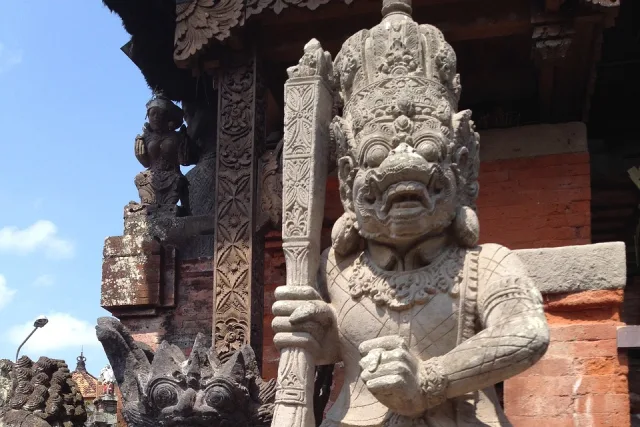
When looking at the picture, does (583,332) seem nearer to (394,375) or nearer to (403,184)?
(403,184)

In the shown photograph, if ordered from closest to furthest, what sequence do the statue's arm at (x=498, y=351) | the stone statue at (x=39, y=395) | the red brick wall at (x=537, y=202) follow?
the statue's arm at (x=498, y=351), the stone statue at (x=39, y=395), the red brick wall at (x=537, y=202)

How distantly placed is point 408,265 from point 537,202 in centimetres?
390

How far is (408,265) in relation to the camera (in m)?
3.96

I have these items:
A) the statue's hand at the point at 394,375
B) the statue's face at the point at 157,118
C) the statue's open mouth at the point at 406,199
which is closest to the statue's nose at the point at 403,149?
the statue's open mouth at the point at 406,199

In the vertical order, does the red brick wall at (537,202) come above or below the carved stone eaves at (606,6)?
below

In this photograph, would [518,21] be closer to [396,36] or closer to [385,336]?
[396,36]

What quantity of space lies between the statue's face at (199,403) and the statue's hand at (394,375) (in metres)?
1.90

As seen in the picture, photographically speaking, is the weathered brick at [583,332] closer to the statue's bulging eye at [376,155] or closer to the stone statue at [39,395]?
the statue's bulging eye at [376,155]

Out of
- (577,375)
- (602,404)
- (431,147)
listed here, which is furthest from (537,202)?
(431,147)

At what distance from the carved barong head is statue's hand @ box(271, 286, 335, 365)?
321mm

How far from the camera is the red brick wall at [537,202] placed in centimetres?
743

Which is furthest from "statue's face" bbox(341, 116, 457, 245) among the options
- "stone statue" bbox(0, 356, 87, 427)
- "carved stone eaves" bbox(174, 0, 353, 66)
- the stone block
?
"stone statue" bbox(0, 356, 87, 427)

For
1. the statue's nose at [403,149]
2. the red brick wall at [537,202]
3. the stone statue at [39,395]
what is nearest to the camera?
the statue's nose at [403,149]

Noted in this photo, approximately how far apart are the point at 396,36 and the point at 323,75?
0.41 metres
